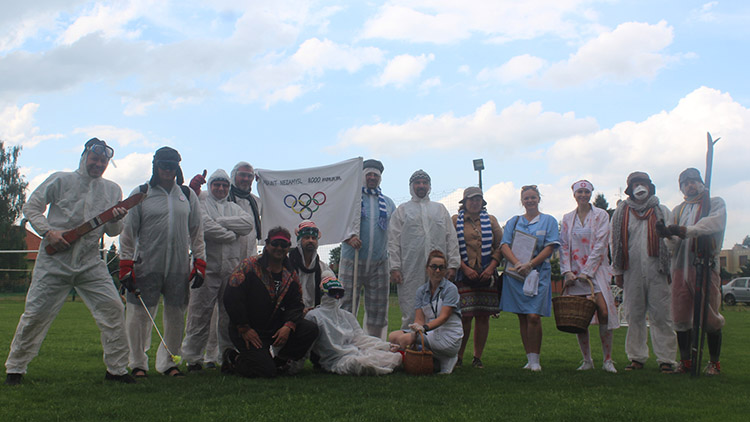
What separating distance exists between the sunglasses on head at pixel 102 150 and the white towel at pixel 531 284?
4509mm

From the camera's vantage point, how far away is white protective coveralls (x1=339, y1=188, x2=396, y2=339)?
766 cm

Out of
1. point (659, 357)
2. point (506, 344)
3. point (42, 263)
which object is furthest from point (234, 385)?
point (506, 344)

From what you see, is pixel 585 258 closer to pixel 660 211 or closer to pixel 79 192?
pixel 660 211

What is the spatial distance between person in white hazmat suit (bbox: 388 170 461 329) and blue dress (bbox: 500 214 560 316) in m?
0.66

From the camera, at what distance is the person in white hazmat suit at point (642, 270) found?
688cm

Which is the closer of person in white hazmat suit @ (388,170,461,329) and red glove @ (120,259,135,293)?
red glove @ (120,259,135,293)

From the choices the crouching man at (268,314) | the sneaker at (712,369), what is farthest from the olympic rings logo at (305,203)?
the sneaker at (712,369)

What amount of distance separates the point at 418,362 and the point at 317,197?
292cm

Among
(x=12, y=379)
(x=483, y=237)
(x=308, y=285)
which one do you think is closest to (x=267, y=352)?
(x=308, y=285)

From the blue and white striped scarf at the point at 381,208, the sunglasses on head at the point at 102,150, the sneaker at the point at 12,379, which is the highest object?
the sunglasses on head at the point at 102,150

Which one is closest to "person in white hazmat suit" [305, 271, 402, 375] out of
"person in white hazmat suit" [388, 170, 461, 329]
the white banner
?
"person in white hazmat suit" [388, 170, 461, 329]

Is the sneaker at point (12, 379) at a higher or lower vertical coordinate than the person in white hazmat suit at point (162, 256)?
lower

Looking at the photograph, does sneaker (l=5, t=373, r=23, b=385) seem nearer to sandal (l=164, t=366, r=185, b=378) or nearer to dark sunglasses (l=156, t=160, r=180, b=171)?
sandal (l=164, t=366, r=185, b=378)

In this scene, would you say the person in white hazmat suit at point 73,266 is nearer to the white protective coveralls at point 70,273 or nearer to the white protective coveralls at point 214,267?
the white protective coveralls at point 70,273
